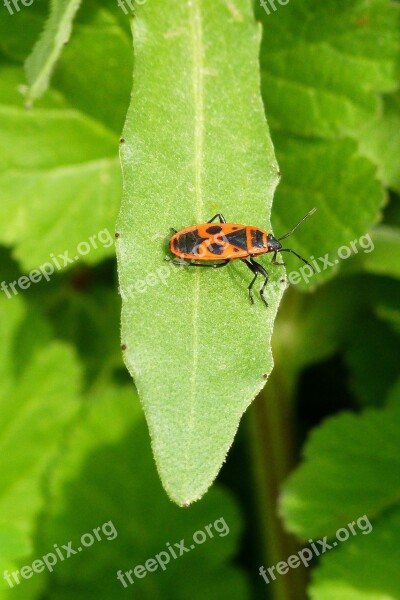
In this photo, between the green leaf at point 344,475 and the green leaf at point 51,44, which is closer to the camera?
the green leaf at point 51,44

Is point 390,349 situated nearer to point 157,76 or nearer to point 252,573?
point 252,573

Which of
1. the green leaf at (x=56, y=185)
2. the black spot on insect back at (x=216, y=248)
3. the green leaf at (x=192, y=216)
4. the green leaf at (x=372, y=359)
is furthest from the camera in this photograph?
the green leaf at (x=372, y=359)

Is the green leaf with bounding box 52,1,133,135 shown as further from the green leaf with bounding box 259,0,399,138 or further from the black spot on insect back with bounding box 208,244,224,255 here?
the black spot on insect back with bounding box 208,244,224,255

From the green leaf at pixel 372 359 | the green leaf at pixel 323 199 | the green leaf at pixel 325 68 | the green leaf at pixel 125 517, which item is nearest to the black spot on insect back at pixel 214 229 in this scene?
the green leaf at pixel 323 199

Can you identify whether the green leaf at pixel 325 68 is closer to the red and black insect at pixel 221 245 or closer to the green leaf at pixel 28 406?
the red and black insect at pixel 221 245

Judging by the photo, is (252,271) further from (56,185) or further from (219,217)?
(56,185)

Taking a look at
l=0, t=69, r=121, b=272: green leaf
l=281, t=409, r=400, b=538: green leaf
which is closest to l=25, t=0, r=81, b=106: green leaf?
l=0, t=69, r=121, b=272: green leaf

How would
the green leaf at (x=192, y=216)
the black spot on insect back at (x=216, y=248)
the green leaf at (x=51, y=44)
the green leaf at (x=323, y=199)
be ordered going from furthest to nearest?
the green leaf at (x=323, y=199) < the black spot on insect back at (x=216, y=248) < the green leaf at (x=51, y=44) < the green leaf at (x=192, y=216)
